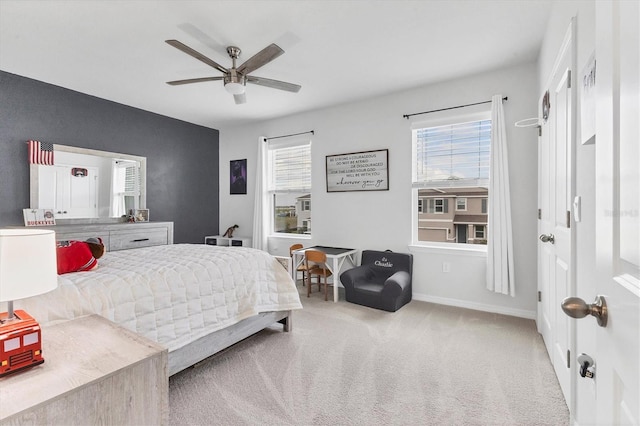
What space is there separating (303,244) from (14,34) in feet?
12.6

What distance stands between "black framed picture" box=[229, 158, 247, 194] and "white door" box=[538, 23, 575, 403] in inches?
171

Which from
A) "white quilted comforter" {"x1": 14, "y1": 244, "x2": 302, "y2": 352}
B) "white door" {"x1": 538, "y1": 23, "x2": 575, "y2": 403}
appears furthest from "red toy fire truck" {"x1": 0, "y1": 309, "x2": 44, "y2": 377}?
"white door" {"x1": 538, "y1": 23, "x2": 575, "y2": 403}

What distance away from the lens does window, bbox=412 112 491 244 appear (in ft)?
11.9

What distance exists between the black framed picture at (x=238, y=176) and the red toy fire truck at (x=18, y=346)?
14.9 feet

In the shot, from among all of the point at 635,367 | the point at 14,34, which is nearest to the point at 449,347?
the point at 635,367

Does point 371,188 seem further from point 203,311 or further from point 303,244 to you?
point 203,311

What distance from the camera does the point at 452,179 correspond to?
3754 millimetres

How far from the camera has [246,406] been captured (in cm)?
188

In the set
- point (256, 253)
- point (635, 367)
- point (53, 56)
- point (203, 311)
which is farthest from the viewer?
point (53, 56)

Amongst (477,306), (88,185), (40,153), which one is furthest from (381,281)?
(40,153)

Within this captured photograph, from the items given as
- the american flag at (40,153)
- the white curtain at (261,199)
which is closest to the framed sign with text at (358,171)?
the white curtain at (261,199)

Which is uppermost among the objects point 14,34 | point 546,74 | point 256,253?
point 14,34

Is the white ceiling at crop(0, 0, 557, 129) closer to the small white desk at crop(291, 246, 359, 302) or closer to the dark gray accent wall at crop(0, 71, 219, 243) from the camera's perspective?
the dark gray accent wall at crop(0, 71, 219, 243)

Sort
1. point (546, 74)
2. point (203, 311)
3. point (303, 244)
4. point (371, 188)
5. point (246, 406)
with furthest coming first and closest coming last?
1. point (303, 244)
2. point (371, 188)
3. point (546, 74)
4. point (203, 311)
5. point (246, 406)
